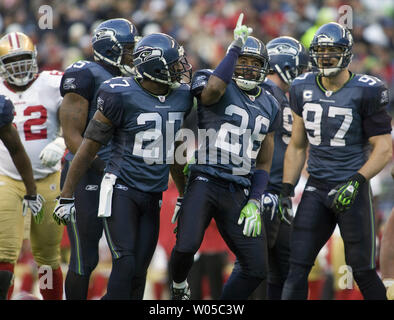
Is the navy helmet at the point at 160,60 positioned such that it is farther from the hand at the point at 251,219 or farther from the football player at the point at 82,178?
the hand at the point at 251,219

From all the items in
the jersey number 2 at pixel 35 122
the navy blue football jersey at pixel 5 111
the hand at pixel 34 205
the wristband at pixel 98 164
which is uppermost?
the navy blue football jersey at pixel 5 111

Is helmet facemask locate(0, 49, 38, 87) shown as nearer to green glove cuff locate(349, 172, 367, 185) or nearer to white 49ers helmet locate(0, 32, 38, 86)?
white 49ers helmet locate(0, 32, 38, 86)

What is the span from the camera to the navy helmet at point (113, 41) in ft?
19.0

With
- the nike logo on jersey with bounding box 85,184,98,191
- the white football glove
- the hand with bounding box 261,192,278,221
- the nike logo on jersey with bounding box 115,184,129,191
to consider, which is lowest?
the hand with bounding box 261,192,278,221

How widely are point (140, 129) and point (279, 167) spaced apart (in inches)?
64.5

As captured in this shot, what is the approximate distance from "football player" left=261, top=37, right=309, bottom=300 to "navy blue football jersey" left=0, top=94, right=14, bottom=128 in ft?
6.09

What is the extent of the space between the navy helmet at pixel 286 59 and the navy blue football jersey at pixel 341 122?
2.50ft

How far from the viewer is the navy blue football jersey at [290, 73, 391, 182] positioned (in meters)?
5.67

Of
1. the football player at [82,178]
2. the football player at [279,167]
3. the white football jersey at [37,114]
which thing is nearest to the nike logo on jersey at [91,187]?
the football player at [82,178]

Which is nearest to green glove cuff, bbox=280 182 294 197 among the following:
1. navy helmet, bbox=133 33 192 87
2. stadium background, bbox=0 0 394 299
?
navy helmet, bbox=133 33 192 87

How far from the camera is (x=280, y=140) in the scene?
6379mm

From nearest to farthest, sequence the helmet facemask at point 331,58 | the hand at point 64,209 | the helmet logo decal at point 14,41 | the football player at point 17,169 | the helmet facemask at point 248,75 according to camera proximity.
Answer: the hand at point 64,209, the helmet facemask at point 248,75, the football player at point 17,169, the helmet facemask at point 331,58, the helmet logo decal at point 14,41

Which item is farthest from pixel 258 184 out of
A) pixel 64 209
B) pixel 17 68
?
pixel 17 68

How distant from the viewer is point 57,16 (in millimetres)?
14695
